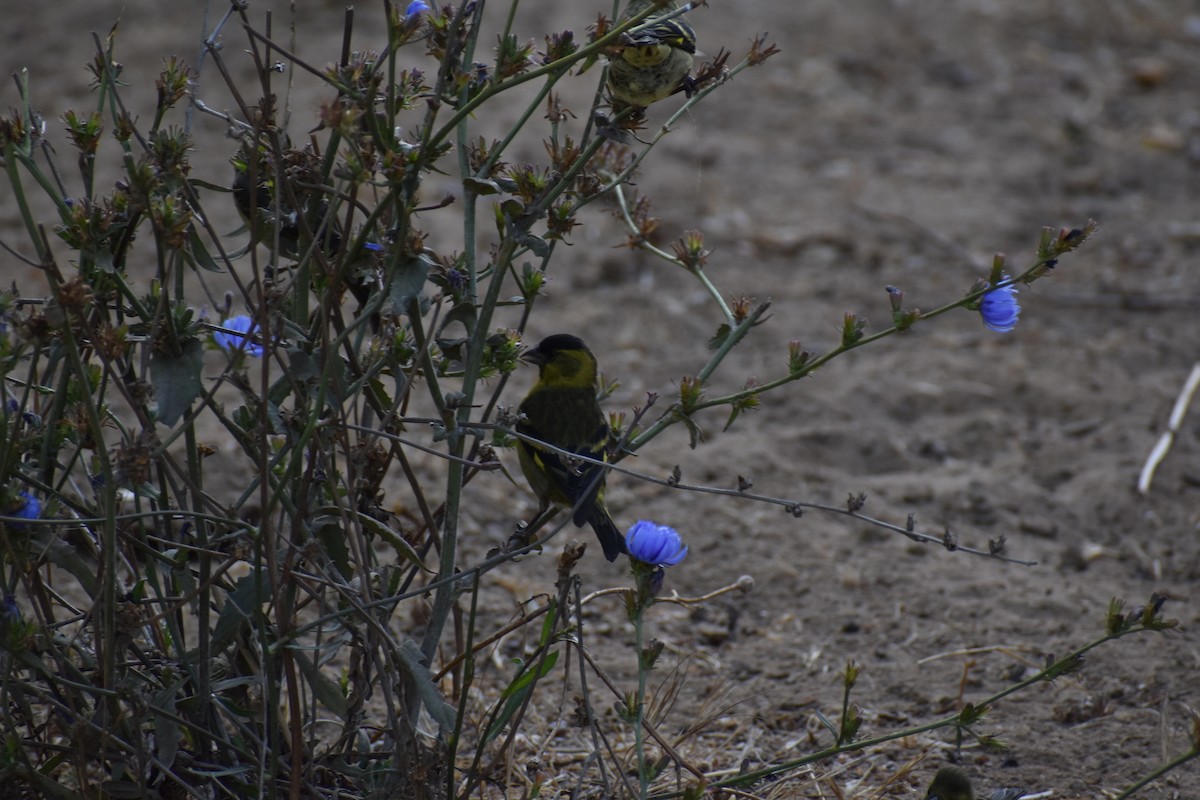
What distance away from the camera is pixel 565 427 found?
10.4ft

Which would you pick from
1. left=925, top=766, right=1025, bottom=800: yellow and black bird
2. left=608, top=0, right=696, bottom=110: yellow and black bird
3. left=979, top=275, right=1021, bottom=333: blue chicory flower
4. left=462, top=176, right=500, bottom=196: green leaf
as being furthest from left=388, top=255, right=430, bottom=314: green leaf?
left=925, top=766, right=1025, bottom=800: yellow and black bird

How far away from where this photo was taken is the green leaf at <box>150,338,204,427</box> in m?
2.05

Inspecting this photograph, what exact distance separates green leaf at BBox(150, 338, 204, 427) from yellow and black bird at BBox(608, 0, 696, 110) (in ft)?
2.82

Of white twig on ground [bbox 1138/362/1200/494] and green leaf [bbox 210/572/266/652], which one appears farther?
white twig on ground [bbox 1138/362/1200/494]

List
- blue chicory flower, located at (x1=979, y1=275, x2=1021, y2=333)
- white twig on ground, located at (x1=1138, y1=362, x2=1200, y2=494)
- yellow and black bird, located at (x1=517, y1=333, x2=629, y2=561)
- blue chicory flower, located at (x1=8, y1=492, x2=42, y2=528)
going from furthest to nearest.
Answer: white twig on ground, located at (x1=1138, y1=362, x2=1200, y2=494) < yellow and black bird, located at (x1=517, y1=333, x2=629, y2=561) < blue chicory flower, located at (x1=979, y1=275, x2=1021, y2=333) < blue chicory flower, located at (x1=8, y1=492, x2=42, y2=528)

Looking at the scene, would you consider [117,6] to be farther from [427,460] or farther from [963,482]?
[963,482]

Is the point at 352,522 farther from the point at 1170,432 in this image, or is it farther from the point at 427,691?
the point at 1170,432

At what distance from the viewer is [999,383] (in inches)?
206

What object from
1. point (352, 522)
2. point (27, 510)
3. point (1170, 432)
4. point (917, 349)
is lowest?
point (1170, 432)

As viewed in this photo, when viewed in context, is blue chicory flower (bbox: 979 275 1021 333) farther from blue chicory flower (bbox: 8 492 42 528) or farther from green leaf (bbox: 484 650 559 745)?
blue chicory flower (bbox: 8 492 42 528)

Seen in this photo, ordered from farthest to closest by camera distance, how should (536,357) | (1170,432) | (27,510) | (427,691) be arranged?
(1170,432), (536,357), (427,691), (27,510)

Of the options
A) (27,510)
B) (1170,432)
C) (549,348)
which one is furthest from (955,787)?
(1170,432)

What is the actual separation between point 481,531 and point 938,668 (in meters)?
1.54

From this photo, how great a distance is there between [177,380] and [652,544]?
0.86m
